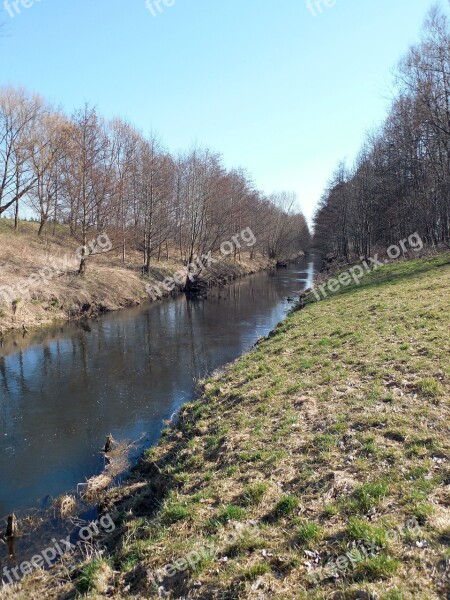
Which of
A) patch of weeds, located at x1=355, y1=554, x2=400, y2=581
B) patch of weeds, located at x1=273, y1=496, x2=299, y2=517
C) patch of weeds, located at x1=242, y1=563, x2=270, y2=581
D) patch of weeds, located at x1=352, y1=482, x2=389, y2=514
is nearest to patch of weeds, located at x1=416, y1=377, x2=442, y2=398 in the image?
patch of weeds, located at x1=352, y1=482, x2=389, y2=514

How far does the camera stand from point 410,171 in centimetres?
3559

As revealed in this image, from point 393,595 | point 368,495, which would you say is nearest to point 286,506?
point 368,495

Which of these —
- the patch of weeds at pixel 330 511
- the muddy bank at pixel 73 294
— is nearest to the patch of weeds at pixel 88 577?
the patch of weeds at pixel 330 511

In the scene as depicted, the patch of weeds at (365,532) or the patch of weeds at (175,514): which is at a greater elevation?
the patch of weeds at (365,532)

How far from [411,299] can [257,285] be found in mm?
28682

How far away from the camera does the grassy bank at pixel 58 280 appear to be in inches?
942

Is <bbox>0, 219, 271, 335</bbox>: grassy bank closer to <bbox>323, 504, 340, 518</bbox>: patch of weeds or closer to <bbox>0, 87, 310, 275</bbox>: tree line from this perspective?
<bbox>0, 87, 310, 275</bbox>: tree line

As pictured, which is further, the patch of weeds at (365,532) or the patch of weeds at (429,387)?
the patch of weeds at (429,387)

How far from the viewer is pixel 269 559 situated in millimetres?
4734

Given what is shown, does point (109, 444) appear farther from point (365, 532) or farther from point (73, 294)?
point (73, 294)

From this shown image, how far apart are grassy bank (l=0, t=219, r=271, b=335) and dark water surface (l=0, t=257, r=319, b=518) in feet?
5.91

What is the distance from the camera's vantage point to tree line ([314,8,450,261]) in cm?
2375

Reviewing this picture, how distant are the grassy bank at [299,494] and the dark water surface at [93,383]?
1.76 metres

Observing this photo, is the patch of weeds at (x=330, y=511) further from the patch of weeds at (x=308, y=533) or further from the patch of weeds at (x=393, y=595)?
the patch of weeds at (x=393, y=595)
